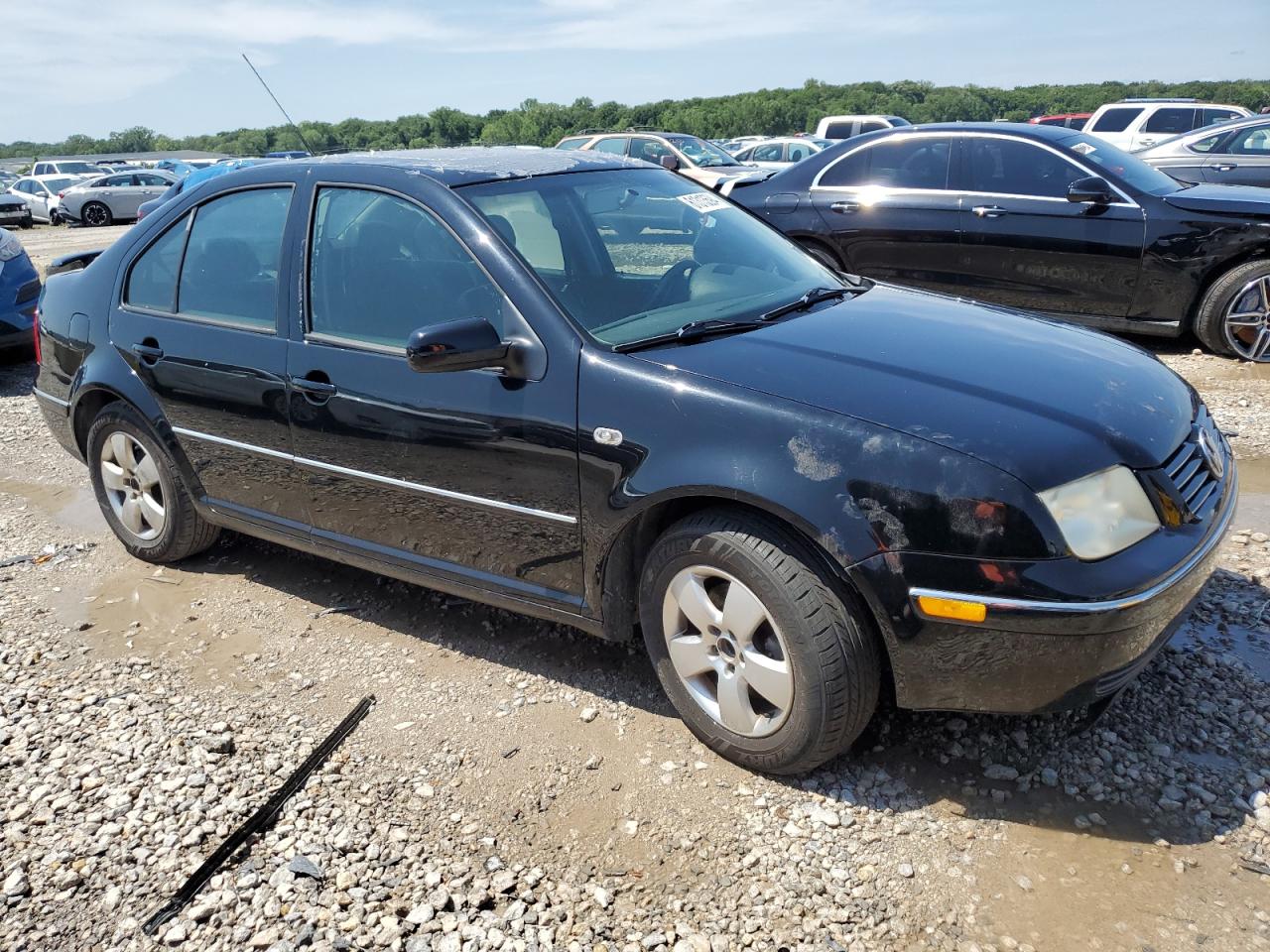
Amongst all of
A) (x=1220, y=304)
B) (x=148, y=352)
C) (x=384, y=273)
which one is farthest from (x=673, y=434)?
(x=1220, y=304)

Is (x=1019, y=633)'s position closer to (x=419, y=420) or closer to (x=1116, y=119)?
(x=419, y=420)

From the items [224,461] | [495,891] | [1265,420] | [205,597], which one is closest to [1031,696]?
[495,891]

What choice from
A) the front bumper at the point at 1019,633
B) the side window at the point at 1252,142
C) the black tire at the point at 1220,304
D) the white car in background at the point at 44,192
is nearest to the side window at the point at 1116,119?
the side window at the point at 1252,142

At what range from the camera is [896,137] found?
A: 311 inches

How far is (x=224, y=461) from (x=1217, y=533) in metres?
3.42

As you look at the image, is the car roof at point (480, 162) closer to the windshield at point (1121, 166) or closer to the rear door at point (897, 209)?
the rear door at point (897, 209)

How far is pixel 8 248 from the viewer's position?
8766 mm

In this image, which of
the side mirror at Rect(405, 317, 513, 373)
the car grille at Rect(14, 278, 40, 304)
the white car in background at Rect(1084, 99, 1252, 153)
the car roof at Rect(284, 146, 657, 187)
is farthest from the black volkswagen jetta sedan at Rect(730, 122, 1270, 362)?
the white car in background at Rect(1084, 99, 1252, 153)

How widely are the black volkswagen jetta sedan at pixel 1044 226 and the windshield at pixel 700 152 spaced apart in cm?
955

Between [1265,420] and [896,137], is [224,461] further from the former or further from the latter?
[896,137]

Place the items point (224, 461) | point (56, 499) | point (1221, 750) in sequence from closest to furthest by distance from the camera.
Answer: point (1221, 750) < point (224, 461) < point (56, 499)

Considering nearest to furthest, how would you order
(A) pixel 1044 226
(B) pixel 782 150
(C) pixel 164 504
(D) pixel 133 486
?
(C) pixel 164 504 → (D) pixel 133 486 → (A) pixel 1044 226 → (B) pixel 782 150

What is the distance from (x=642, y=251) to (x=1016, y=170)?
4869mm

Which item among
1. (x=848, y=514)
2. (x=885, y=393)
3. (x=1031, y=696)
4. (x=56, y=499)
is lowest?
(x=56, y=499)
